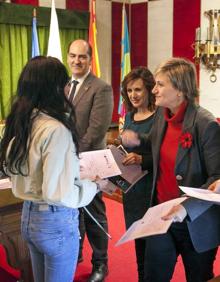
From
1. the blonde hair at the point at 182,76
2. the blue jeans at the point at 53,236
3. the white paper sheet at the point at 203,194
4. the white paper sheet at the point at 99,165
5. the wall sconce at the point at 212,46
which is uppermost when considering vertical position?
the wall sconce at the point at 212,46

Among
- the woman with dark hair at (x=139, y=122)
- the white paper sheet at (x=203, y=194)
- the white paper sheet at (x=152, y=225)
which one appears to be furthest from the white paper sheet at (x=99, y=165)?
the white paper sheet at (x=203, y=194)

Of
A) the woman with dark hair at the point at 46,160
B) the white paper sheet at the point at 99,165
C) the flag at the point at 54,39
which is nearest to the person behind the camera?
the woman with dark hair at the point at 46,160

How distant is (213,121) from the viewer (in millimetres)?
1586

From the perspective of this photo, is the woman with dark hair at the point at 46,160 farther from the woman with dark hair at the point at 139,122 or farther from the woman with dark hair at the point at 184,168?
the woman with dark hair at the point at 139,122

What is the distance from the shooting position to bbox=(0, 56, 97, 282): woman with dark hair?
139 cm

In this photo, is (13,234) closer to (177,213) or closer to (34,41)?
(177,213)

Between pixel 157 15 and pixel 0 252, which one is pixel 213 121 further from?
pixel 157 15

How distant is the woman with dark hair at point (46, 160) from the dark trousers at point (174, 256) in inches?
15.2

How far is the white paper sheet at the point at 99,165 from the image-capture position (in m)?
1.86

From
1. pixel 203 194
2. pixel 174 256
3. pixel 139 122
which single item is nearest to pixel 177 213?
pixel 203 194

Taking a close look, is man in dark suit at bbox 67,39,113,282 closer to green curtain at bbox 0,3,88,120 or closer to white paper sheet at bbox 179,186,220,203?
white paper sheet at bbox 179,186,220,203

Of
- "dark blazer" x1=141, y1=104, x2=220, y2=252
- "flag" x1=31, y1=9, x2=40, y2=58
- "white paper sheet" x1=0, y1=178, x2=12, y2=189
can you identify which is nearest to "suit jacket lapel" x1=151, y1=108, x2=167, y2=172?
"dark blazer" x1=141, y1=104, x2=220, y2=252

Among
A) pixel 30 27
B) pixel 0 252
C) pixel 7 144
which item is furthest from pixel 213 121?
pixel 30 27

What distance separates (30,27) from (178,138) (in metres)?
3.02
